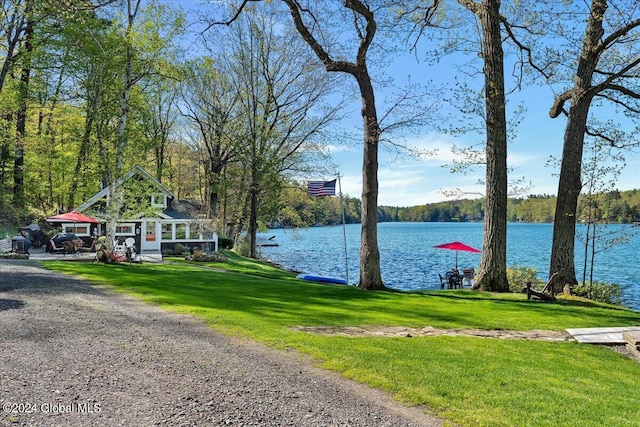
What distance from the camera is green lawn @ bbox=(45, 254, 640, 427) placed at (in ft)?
13.5

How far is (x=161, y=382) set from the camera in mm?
4363

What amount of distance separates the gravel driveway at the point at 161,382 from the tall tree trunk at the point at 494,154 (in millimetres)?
8727

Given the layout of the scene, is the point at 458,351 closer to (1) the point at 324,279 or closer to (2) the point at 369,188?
(2) the point at 369,188

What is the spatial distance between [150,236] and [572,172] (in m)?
24.0

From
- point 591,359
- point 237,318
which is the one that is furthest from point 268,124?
point 591,359

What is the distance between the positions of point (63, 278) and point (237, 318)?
7113mm

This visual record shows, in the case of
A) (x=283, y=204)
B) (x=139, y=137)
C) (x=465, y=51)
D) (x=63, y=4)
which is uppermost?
(x=63, y=4)

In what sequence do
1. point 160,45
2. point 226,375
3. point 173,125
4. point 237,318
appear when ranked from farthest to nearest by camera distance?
point 173,125
point 160,45
point 237,318
point 226,375

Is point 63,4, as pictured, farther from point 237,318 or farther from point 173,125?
point 173,125

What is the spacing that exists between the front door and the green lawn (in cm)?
1669

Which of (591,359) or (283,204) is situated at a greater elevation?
(283,204)

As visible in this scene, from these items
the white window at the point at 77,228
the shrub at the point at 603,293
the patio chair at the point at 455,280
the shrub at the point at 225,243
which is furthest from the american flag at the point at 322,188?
the white window at the point at 77,228

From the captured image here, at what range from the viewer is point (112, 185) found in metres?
17.2

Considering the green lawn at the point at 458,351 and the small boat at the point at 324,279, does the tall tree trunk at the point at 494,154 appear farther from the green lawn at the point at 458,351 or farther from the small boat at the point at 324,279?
the small boat at the point at 324,279
